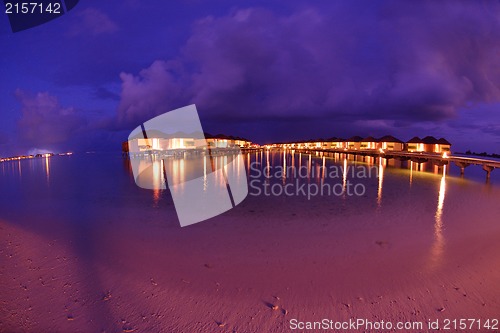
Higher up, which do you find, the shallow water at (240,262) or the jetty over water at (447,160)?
the jetty over water at (447,160)

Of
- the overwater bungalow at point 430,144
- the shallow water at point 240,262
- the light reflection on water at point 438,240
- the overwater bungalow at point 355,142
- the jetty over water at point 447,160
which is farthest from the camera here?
the overwater bungalow at point 355,142

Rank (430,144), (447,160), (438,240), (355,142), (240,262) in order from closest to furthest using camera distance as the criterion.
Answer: (240,262) < (438,240) < (447,160) < (430,144) < (355,142)

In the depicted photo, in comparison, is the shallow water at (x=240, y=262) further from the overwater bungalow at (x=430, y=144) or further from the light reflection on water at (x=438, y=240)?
the overwater bungalow at (x=430, y=144)

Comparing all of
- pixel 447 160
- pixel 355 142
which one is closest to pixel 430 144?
pixel 447 160

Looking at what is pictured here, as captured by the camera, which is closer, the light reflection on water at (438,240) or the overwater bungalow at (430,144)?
the light reflection on water at (438,240)

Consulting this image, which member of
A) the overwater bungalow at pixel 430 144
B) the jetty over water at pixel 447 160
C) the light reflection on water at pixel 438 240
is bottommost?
the light reflection on water at pixel 438 240

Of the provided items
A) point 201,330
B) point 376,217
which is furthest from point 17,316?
point 376,217

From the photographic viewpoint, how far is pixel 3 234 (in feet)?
23.4

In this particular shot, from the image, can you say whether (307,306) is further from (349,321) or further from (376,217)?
(376,217)

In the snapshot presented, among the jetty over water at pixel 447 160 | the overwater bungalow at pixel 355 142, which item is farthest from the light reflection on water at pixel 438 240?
the overwater bungalow at pixel 355 142

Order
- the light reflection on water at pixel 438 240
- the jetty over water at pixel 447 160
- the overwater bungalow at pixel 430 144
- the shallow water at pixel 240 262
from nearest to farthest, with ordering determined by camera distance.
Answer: the shallow water at pixel 240 262, the light reflection on water at pixel 438 240, the jetty over water at pixel 447 160, the overwater bungalow at pixel 430 144

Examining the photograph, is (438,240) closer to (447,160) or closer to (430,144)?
(447,160)

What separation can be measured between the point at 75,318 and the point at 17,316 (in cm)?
84

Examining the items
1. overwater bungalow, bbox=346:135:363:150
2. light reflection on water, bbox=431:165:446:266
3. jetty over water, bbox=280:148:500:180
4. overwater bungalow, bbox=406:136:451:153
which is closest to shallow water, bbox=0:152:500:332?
light reflection on water, bbox=431:165:446:266
